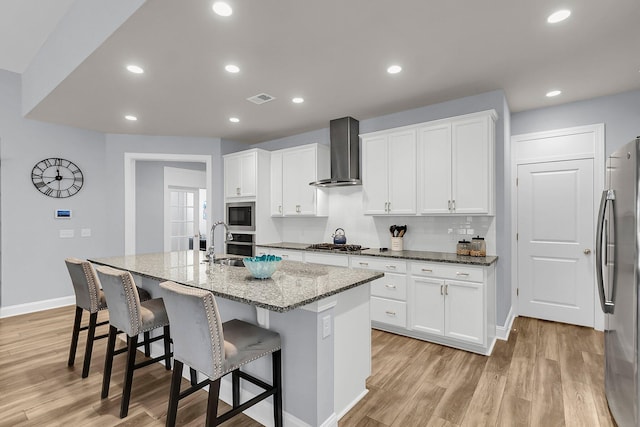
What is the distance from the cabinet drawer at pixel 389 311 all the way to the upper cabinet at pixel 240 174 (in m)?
2.47

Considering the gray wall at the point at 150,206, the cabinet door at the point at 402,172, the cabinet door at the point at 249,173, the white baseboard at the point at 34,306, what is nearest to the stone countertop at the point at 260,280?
the cabinet door at the point at 402,172

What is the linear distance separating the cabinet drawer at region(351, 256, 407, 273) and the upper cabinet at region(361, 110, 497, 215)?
0.60m

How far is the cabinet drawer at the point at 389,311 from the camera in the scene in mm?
3355

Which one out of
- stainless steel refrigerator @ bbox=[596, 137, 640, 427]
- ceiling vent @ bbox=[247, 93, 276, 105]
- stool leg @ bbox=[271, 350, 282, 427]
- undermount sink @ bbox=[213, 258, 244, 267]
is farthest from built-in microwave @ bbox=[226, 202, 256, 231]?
stainless steel refrigerator @ bbox=[596, 137, 640, 427]

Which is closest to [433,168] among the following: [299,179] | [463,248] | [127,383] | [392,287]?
[463,248]

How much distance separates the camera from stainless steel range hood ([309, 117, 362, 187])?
162 inches

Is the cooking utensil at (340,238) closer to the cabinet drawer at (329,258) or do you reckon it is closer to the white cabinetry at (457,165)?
the cabinet drawer at (329,258)

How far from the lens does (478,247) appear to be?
3293mm

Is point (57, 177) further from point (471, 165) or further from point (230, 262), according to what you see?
point (471, 165)

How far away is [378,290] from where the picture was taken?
3531 millimetres

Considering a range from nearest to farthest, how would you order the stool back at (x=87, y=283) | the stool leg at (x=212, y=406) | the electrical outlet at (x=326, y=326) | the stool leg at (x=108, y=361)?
the stool leg at (x=212, y=406), the electrical outlet at (x=326, y=326), the stool leg at (x=108, y=361), the stool back at (x=87, y=283)

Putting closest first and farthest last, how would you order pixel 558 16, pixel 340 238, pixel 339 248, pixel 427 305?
pixel 558 16
pixel 427 305
pixel 339 248
pixel 340 238

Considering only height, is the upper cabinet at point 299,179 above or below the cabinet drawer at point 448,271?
above

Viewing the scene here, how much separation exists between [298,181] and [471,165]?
2360 millimetres
